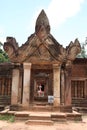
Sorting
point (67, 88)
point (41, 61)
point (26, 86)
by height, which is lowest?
point (67, 88)

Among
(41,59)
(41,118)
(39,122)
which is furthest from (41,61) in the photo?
(39,122)

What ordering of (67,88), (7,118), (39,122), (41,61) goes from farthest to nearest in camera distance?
(67,88), (41,61), (7,118), (39,122)

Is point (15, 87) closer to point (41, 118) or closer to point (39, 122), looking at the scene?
point (41, 118)

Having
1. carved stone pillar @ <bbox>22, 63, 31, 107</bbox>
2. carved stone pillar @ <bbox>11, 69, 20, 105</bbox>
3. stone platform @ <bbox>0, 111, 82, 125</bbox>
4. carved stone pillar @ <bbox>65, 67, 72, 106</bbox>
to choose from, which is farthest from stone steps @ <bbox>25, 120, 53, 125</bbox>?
carved stone pillar @ <bbox>65, 67, 72, 106</bbox>

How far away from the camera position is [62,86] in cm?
1192

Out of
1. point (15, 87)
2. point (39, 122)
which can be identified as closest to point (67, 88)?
point (15, 87)

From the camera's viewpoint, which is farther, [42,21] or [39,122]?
[42,21]

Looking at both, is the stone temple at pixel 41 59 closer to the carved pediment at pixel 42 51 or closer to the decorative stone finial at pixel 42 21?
the carved pediment at pixel 42 51

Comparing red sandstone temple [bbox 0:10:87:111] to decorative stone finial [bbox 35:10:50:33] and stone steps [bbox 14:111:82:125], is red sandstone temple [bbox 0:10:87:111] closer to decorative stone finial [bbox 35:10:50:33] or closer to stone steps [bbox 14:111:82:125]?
decorative stone finial [bbox 35:10:50:33]

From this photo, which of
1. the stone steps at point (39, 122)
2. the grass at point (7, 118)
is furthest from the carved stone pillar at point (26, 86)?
the stone steps at point (39, 122)

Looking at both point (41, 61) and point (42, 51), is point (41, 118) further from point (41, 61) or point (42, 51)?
point (42, 51)

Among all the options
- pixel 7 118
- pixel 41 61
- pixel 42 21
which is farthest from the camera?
pixel 42 21

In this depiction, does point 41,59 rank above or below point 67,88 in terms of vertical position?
above

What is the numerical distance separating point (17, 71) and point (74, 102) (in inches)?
274
